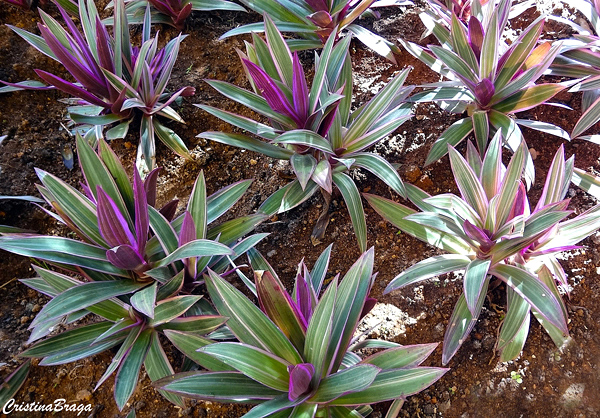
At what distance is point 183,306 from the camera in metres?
1.34

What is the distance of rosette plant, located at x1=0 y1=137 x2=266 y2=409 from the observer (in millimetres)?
1324

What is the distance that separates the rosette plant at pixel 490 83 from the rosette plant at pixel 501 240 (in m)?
0.24

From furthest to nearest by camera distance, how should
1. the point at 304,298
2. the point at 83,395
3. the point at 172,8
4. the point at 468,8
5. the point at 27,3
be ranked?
the point at 27,3, the point at 172,8, the point at 468,8, the point at 83,395, the point at 304,298

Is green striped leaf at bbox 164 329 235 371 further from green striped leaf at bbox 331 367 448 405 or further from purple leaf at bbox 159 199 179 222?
purple leaf at bbox 159 199 179 222

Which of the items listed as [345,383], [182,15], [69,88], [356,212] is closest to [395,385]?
[345,383]

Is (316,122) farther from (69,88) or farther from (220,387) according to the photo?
(69,88)

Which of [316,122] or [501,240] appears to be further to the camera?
[316,122]

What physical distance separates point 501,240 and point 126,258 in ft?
4.15

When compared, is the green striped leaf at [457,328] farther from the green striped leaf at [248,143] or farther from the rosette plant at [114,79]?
the rosette plant at [114,79]

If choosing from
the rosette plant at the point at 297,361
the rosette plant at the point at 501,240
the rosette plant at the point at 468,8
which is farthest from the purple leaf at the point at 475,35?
the rosette plant at the point at 297,361

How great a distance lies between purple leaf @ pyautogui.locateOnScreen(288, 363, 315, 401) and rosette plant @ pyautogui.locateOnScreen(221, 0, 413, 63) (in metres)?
1.58

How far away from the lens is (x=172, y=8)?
7.47ft

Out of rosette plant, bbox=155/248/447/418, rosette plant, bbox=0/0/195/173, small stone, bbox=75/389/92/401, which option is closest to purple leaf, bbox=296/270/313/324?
rosette plant, bbox=155/248/447/418

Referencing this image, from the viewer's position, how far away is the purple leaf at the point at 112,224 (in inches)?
50.7
